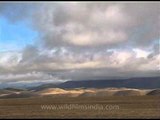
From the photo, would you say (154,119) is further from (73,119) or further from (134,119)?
(73,119)

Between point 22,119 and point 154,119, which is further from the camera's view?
point 22,119

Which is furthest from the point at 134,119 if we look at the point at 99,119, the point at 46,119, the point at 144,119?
the point at 46,119

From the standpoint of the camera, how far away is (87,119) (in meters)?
27.9

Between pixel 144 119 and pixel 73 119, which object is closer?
pixel 144 119

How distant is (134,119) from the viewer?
2725 cm

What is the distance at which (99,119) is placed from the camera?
27.9 meters

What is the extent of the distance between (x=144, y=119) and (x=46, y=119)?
8.11 metres

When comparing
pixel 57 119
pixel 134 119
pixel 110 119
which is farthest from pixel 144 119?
pixel 57 119

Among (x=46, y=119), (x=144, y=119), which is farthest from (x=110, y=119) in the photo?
(x=46, y=119)

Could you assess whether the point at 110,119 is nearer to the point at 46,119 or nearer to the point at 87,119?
the point at 87,119

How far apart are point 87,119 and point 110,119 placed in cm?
191

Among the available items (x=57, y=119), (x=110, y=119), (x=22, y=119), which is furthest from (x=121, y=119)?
(x=22, y=119)

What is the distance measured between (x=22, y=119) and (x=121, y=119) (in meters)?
8.47

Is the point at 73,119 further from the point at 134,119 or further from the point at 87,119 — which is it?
the point at 134,119
